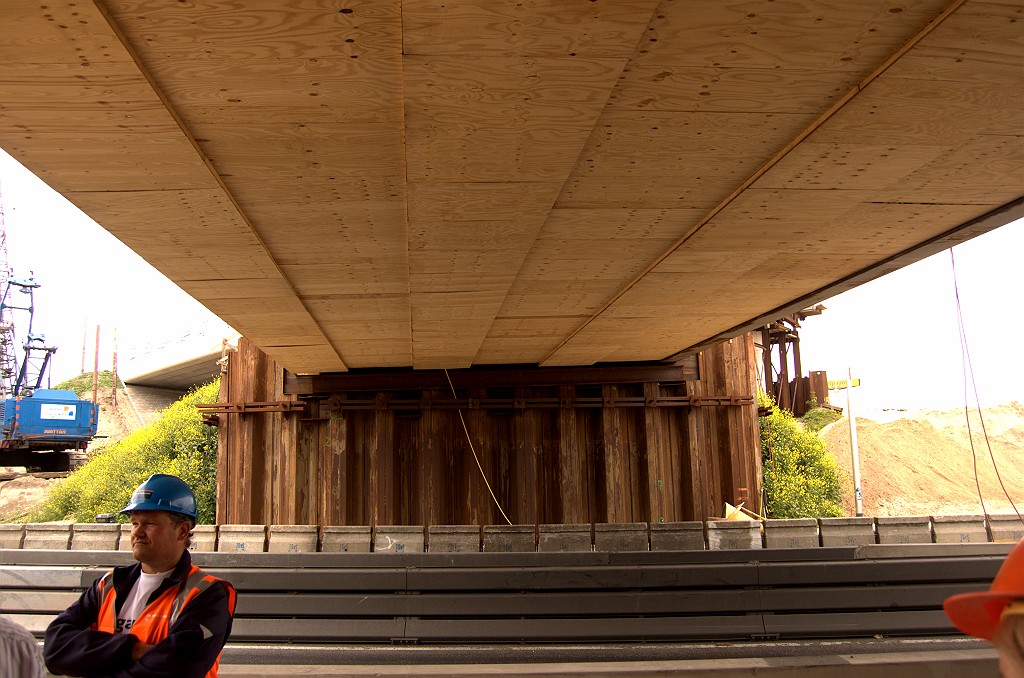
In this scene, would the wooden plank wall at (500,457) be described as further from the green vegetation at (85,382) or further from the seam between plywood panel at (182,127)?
the green vegetation at (85,382)

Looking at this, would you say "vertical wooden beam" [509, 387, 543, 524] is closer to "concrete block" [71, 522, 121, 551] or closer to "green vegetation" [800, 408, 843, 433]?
"concrete block" [71, 522, 121, 551]

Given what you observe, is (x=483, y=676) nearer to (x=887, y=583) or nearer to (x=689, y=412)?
(x=887, y=583)

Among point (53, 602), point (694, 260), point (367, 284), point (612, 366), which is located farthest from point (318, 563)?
point (612, 366)

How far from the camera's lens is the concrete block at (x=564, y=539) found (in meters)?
8.83

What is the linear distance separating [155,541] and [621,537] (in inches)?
238

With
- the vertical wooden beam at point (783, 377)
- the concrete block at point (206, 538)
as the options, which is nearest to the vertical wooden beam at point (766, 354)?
the vertical wooden beam at point (783, 377)

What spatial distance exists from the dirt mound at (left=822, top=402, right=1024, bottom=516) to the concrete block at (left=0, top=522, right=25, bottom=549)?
105ft

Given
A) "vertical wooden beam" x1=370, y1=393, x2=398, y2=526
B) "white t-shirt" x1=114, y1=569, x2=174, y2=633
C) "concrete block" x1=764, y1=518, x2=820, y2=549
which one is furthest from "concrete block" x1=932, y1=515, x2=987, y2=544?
"white t-shirt" x1=114, y1=569, x2=174, y2=633

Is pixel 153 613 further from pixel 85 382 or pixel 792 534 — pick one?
pixel 85 382

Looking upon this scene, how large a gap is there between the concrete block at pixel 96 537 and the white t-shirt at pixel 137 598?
6.06 m

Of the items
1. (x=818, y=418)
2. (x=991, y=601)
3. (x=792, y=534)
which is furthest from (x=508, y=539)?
(x=818, y=418)

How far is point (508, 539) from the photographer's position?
894cm

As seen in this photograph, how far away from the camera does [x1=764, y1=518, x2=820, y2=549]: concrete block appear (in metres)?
8.45

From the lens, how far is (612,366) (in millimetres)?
12227
